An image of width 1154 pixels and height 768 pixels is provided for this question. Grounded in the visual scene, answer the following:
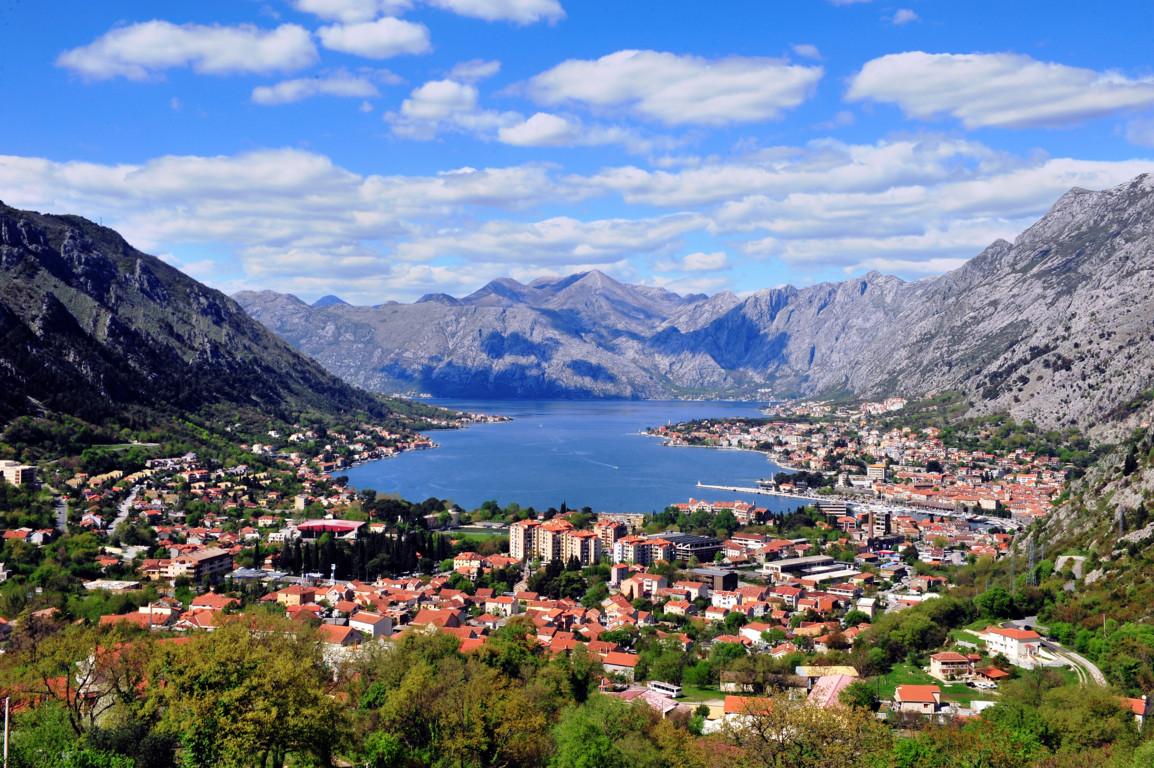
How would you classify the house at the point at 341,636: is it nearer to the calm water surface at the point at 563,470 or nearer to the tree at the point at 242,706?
the tree at the point at 242,706

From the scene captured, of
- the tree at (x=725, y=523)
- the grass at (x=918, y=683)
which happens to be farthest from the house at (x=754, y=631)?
the tree at (x=725, y=523)

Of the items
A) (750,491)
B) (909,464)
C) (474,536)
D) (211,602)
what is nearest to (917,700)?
(211,602)

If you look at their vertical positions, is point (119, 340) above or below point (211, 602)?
above

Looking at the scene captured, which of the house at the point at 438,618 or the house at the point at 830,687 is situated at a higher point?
the house at the point at 830,687

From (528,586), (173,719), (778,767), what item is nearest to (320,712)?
(173,719)

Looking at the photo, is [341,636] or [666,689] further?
[341,636]

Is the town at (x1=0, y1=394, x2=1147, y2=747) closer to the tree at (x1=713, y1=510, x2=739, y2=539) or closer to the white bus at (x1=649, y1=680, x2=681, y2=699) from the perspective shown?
the white bus at (x1=649, y1=680, x2=681, y2=699)

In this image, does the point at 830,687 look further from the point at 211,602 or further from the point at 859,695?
the point at 211,602
